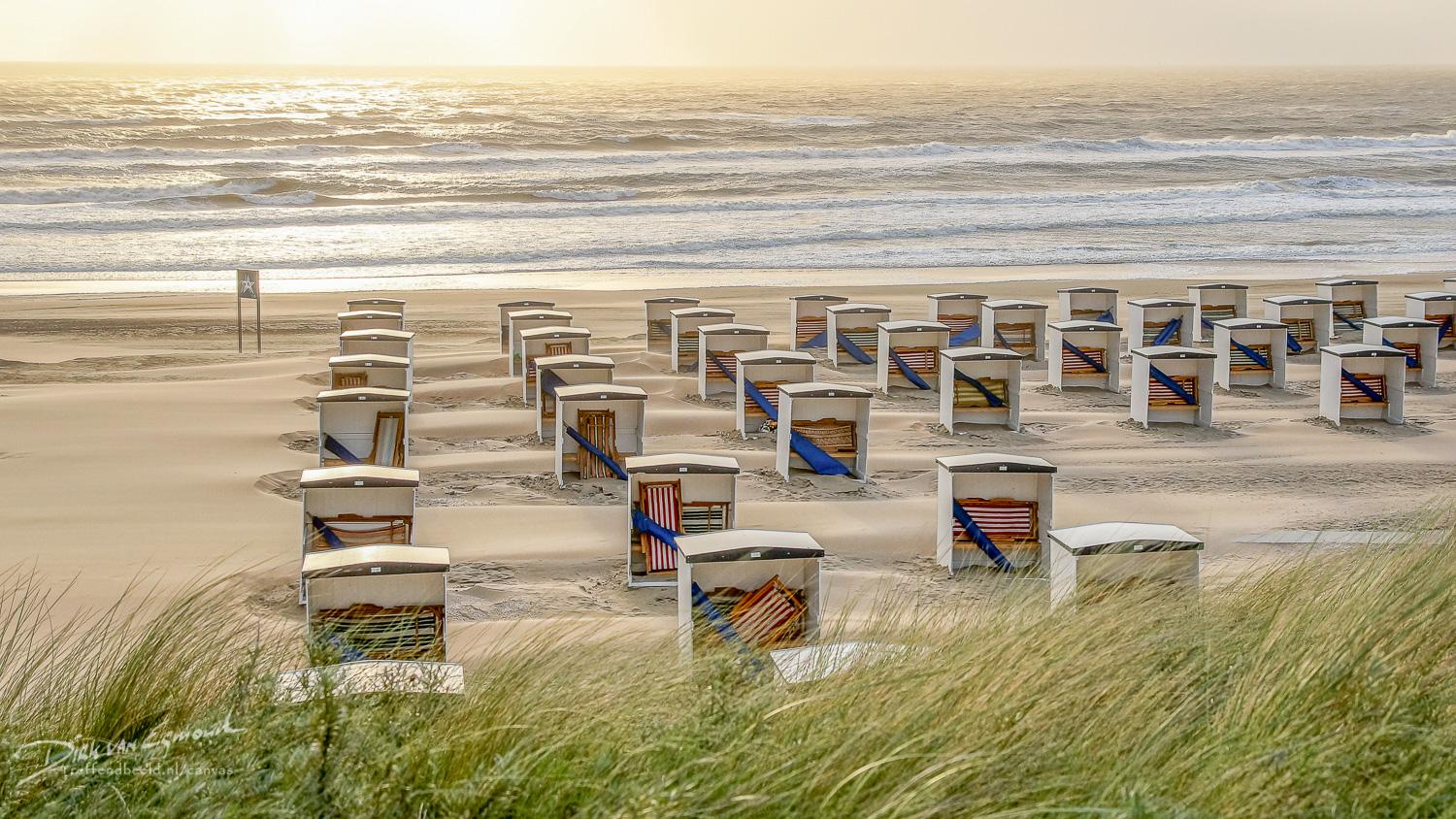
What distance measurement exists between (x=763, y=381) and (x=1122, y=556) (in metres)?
7.70

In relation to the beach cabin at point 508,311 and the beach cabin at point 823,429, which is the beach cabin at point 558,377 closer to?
the beach cabin at point 823,429

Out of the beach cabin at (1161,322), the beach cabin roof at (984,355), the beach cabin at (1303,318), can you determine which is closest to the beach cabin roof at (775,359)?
the beach cabin roof at (984,355)

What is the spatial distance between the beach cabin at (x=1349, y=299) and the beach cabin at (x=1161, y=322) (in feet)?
12.7

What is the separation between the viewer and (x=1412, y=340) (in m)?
18.1

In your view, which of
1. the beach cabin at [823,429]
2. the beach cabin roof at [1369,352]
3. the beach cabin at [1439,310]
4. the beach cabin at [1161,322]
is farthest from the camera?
the beach cabin at [1439,310]

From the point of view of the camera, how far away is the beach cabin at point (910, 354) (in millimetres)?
17781

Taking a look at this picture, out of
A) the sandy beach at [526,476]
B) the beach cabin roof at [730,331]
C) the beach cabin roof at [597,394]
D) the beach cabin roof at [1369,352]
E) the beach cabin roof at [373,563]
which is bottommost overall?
the sandy beach at [526,476]

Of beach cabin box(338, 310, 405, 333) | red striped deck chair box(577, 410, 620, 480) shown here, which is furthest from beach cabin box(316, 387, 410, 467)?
beach cabin box(338, 310, 405, 333)

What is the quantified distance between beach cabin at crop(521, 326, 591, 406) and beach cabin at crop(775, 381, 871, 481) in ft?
13.3

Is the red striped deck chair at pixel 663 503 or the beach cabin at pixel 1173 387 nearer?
the red striped deck chair at pixel 663 503

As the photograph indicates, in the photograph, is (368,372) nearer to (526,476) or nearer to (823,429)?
(526,476)

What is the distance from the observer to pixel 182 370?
18422 millimetres

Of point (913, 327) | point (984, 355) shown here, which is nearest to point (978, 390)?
point (984, 355)

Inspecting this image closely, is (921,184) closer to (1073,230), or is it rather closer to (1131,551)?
(1073,230)
